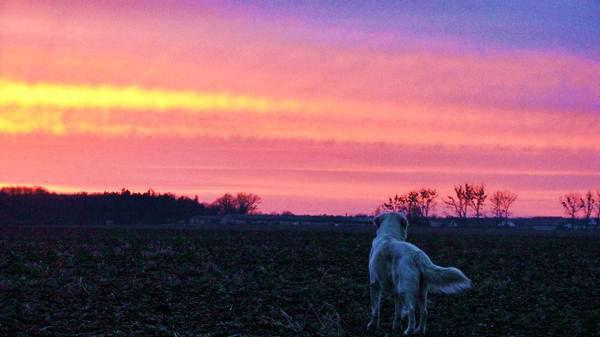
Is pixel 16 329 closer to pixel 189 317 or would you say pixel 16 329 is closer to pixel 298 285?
pixel 189 317

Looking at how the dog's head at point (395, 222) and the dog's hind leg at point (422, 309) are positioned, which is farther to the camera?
the dog's head at point (395, 222)

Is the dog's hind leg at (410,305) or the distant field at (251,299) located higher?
the dog's hind leg at (410,305)

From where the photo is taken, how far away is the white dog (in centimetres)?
1105

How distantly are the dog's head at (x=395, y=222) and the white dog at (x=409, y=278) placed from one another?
1.48 ft

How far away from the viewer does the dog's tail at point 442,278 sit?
1105cm

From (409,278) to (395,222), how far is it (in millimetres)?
1619

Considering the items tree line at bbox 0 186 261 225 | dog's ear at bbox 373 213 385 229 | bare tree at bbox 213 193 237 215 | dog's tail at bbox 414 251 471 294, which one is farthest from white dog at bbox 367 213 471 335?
bare tree at bbox 213 193 237 215

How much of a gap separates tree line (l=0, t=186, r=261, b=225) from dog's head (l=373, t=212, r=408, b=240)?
401ft

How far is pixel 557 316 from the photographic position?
46.5 ft

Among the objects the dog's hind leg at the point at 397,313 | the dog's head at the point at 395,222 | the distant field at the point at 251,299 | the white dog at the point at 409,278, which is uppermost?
the dog's head at the point at 395,222

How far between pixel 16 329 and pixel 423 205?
153814 millimetres

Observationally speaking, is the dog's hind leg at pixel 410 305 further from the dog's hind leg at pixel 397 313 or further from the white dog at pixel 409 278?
the dog's hind leg at pixel 397 313

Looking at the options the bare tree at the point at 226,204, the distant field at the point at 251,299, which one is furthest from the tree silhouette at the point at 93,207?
the distant field at the point at 251,299

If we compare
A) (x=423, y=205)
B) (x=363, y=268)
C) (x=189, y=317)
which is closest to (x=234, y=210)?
(x=423, y=205)
